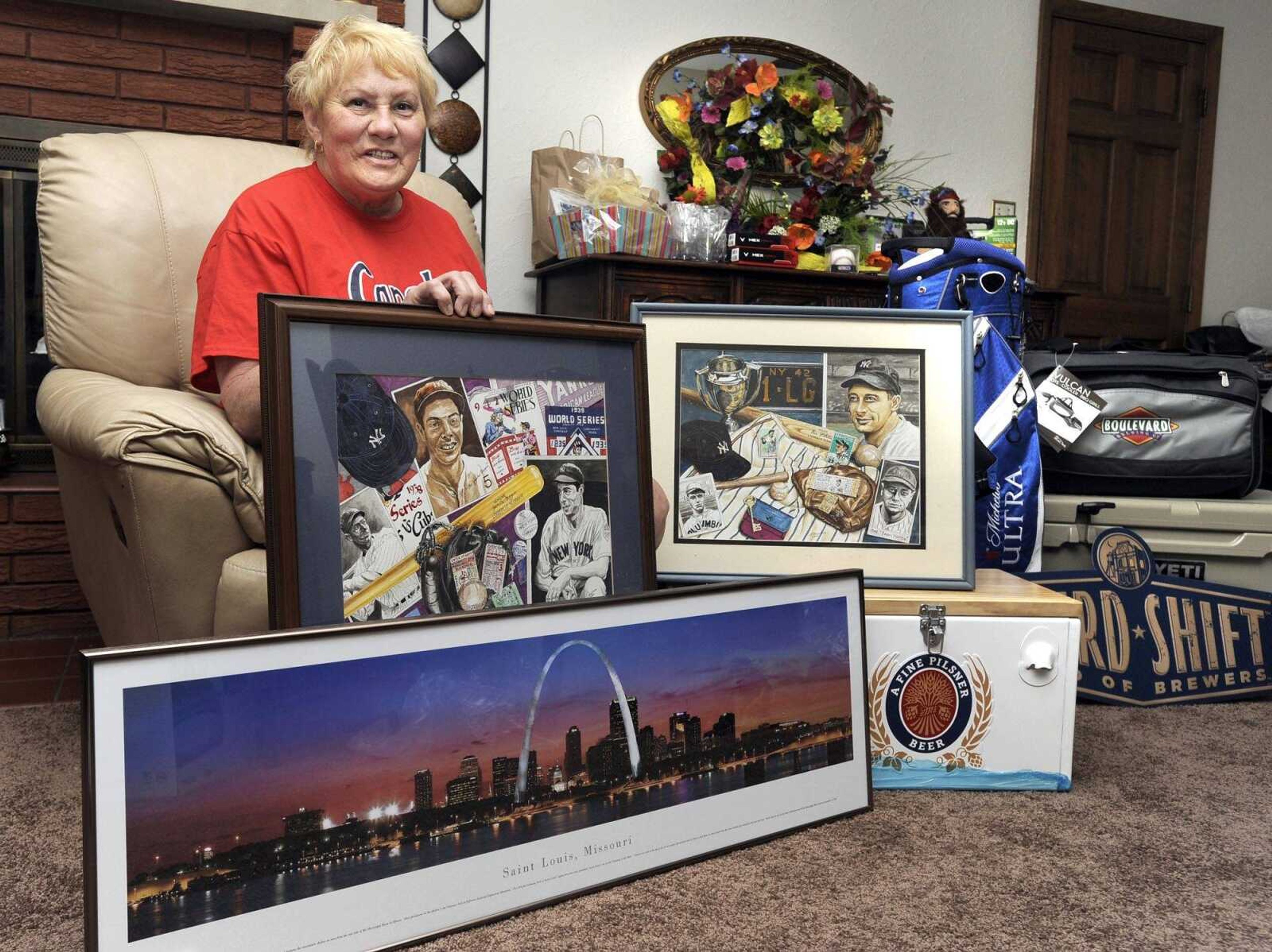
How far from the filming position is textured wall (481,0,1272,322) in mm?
2955

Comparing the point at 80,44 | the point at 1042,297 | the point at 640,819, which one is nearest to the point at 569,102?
the point at 80,44

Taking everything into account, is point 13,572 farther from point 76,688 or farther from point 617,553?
point 617,553

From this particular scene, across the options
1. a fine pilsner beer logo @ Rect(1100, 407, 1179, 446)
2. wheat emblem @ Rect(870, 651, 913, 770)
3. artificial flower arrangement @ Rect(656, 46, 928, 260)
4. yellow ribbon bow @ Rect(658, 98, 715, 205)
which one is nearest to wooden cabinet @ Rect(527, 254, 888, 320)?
artificial flower arrangement @ Rect(656, 46, 928, 260)

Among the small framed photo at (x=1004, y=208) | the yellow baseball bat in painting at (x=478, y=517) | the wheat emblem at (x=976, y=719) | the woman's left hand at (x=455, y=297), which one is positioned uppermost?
the small framed photo at (x=1004, y=208)

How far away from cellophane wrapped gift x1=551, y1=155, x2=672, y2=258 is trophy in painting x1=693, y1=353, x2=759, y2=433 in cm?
115

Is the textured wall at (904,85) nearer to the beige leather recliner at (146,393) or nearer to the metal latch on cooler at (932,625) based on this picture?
the beige leather recliner at (146,393)

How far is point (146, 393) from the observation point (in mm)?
1343

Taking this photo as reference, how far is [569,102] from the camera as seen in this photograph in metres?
2.99

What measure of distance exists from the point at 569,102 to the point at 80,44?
4.11 feet

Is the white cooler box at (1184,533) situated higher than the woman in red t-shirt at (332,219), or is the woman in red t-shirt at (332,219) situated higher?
the woman in red t-shirt at (332,219)

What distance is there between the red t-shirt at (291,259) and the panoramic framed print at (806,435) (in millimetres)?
348

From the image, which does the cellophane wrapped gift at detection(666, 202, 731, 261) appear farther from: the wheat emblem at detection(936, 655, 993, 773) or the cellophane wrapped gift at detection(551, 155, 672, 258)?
the wheat emblem at detection(936, 655, 993, 773)

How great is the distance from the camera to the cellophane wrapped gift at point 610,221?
8.38 ft

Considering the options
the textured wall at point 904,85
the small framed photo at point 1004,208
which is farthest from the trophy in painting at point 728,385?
the small framed photo at point 1004,208
